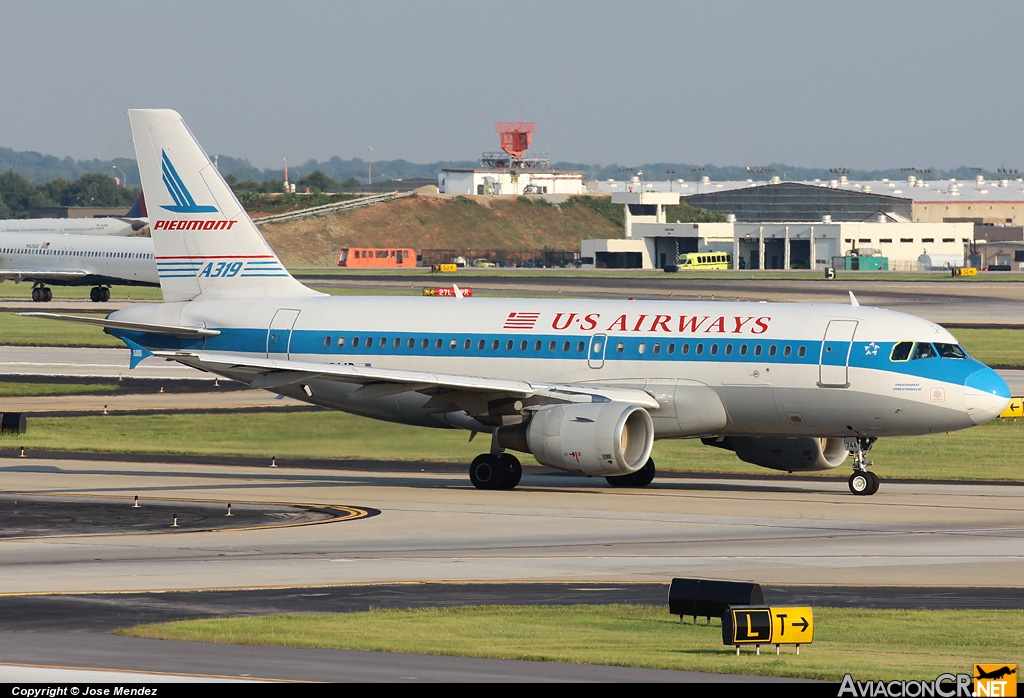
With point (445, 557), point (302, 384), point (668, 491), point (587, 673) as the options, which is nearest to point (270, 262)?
point (302, 384)

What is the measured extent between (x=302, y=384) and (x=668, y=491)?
10979mm

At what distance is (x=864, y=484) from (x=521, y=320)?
414 inches

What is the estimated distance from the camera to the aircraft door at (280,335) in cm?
4675

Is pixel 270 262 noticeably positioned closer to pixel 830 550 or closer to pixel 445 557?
pixel 445 557

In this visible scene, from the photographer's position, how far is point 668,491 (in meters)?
43.5

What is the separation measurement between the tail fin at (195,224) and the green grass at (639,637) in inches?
981

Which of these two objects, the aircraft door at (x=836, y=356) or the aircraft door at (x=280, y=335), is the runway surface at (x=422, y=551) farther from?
the aircraft door at (x=280, y=335)

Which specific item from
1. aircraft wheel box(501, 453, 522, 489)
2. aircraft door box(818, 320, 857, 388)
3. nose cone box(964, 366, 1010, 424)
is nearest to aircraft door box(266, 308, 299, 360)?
aircraft wheel box(501, 453, 522, 489)

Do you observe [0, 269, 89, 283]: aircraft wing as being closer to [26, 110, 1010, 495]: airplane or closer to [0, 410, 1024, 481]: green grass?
[0, 410, 1024, 481]: green grass

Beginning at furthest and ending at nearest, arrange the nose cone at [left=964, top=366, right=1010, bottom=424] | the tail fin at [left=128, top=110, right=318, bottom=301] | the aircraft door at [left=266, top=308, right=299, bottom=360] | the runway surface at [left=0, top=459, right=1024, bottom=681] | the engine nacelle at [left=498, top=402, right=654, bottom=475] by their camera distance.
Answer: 1. the tail fin at [left=128, top=110, right=318, bottom=301]
2. the aircraft door at [left=266, top=308, right=299, bottom=360]
3. the nose cone at [left=964, top=366, right=1010, bottom=424]
4. the engine nacelle at [left=498, top=402, right=654, bottom=475]
5. the runway surface at [left=0, top=459, right=1024, bottom=681]

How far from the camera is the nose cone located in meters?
40.2

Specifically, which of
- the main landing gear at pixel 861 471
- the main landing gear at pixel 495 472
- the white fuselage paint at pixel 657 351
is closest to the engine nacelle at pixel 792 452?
the main landing gear at pixel 861 471

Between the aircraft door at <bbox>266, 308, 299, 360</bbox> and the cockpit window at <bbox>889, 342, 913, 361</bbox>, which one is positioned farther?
the aircraft door at <bbox>266, 308, 299, 360</bbox>

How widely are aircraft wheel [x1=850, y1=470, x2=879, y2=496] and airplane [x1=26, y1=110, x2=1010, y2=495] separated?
1.5 inches
